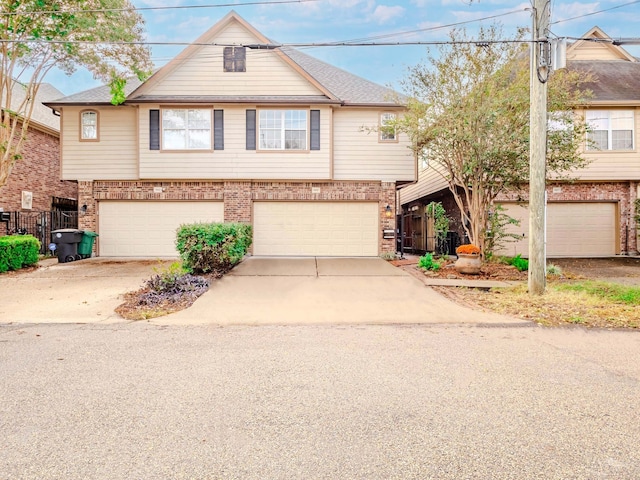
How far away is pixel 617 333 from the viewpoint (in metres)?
5.34

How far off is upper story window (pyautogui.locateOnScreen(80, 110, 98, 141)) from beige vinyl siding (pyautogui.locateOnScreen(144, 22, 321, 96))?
7.45 feet

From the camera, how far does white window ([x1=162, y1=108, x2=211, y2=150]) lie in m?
13.9

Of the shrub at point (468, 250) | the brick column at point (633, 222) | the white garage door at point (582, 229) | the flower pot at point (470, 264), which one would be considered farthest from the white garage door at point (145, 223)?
the brick column at point (633, 222)

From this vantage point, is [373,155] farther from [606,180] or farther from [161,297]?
[161,297]

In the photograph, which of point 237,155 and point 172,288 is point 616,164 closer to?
point 237,155

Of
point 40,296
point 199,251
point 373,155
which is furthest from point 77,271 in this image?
point 373,155

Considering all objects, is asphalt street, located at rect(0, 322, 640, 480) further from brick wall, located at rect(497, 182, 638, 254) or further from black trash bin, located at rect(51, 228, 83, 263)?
brick wall, located at rect(497, 182, 638, 254)

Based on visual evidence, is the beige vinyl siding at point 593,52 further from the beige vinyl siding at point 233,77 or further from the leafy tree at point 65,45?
the leafy tree at point 65,45

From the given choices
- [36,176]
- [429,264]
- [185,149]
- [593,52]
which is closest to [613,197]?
[593,52]

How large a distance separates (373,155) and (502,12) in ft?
19.5

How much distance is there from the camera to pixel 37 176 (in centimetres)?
1739

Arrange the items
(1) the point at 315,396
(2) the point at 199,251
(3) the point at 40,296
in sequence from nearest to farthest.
→ 1. (1) the point at 315,396
2. (3) the point at 40,296
3. (2) the point at 199,251

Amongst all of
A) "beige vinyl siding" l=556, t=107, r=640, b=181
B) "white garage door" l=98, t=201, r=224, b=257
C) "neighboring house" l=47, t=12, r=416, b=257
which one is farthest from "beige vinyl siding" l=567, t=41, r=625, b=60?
"white garage door" l=98, t=201, r=224, b=257

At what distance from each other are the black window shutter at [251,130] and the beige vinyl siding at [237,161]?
14 cm
